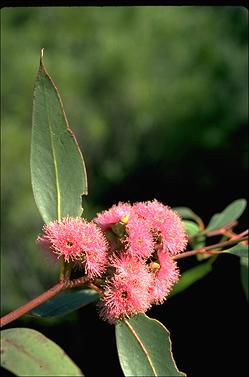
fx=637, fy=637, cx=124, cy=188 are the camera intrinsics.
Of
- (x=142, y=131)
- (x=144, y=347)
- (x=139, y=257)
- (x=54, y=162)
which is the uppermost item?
(x=142, y=131)

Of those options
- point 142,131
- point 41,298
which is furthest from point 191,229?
point 142,131

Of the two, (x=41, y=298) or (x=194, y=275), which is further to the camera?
(x=194, y=275)

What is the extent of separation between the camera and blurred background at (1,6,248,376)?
297cm

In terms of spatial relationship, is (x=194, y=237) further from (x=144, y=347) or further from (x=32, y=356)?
(x=32, y=356)

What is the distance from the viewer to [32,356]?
619 millimetres

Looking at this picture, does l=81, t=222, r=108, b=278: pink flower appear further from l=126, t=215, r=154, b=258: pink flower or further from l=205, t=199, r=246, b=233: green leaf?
l=205, t=199, r=246, b=233: green leaf

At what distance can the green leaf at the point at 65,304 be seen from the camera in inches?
33.5

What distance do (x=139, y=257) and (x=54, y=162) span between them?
178 millimetres

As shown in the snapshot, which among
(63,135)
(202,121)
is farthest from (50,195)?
(202,121)

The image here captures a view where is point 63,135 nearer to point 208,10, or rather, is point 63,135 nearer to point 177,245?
point 177,245

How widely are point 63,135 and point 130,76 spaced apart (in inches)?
143

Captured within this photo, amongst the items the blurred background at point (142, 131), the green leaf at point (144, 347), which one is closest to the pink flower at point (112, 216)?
the green leaf at point (144, 347)

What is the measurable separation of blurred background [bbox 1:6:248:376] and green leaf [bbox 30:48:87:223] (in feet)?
6.75

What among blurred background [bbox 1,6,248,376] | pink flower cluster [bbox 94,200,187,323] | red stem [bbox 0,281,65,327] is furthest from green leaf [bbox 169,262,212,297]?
blurred background [bbox 1,6,248,376]
